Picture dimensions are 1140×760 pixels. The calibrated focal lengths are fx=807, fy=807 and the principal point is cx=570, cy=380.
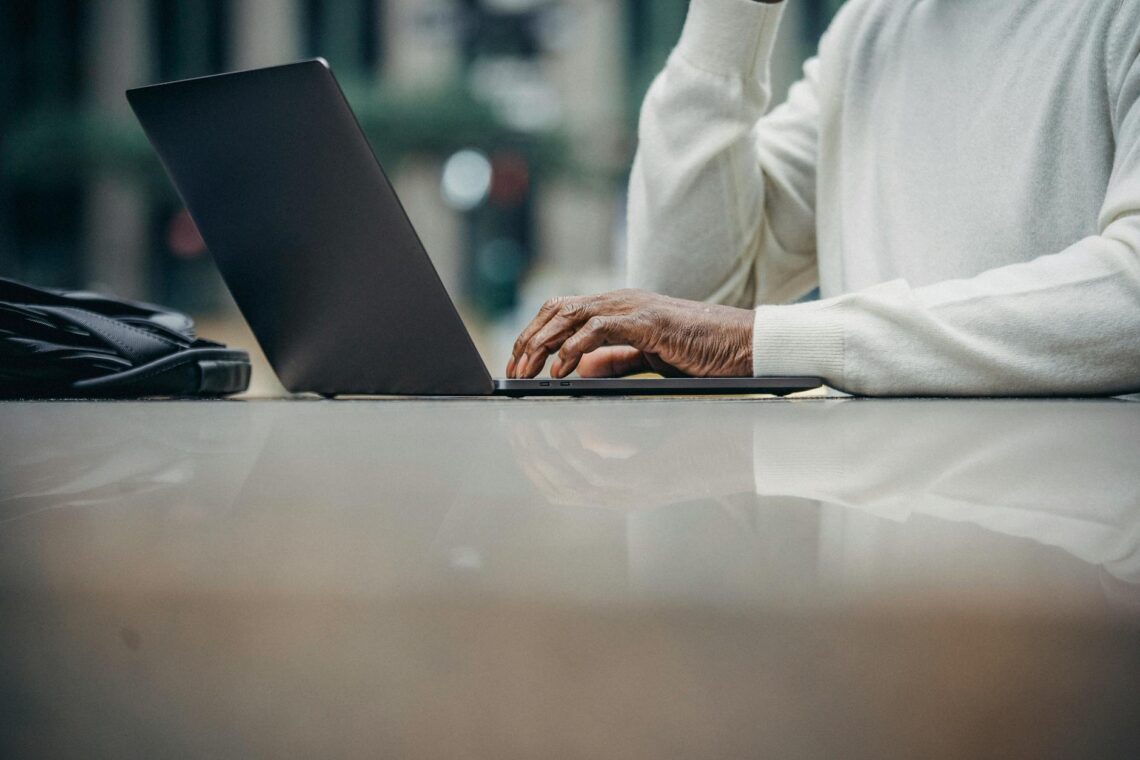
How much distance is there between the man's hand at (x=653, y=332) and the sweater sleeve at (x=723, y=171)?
399 mm

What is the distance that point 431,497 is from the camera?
0.16 m

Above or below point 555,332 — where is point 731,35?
above

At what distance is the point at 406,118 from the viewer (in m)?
2.65

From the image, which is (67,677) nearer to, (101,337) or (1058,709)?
(1058,709)

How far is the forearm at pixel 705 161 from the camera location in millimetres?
880

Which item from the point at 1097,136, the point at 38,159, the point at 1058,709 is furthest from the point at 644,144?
the point at 38,159

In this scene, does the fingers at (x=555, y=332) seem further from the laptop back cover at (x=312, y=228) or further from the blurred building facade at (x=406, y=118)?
the blurred building facade at (x=406, y=118)

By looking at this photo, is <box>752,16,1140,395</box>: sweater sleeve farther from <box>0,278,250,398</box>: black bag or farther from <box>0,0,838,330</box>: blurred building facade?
<box>0,0,838,330</box>: blurred building facade

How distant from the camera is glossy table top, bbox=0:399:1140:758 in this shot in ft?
0.36

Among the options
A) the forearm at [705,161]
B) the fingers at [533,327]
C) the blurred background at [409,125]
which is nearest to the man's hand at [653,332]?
the fingers at [533,327]

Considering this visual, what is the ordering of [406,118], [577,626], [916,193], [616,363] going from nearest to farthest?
[577,626] < [616,363] < [916,193] < [406,118]

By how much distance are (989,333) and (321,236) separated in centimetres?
42

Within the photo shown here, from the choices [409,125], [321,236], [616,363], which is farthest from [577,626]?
[409,125]

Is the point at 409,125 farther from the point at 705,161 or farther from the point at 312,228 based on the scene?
the point at 312,228
